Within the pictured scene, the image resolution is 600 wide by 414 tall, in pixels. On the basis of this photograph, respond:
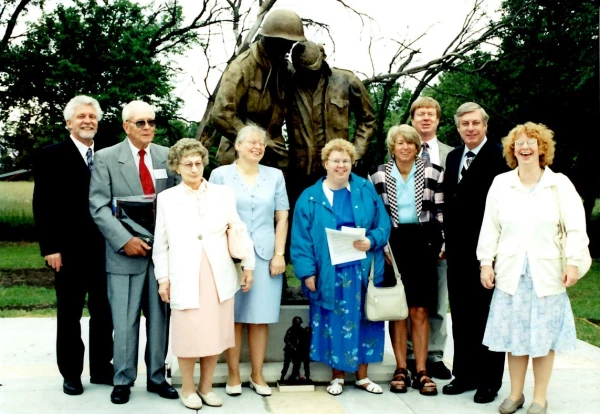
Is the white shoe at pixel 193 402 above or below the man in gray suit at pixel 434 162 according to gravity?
below

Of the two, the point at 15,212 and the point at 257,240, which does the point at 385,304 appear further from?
the point at 15,212

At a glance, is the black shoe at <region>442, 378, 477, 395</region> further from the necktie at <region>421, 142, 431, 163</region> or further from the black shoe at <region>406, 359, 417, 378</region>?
the necktie at <region>421, 142, 431, 163</region>

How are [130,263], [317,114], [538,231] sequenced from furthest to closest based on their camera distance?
1. [317,114]
2. [130,263]
3. [538,231]

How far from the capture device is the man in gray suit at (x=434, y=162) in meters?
5.01

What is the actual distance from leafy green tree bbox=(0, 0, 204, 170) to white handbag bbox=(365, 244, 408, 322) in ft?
34.6

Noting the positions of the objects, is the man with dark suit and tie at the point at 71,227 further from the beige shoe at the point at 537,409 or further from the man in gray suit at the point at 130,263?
the beige shoe at the point at 537,409

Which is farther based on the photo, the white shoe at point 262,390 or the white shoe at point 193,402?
the white shoe at point 262,390

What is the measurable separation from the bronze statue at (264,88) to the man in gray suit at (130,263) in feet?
2.44

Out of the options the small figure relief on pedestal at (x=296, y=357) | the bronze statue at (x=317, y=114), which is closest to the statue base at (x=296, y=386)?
the small figure relief on pedestal at (x=296, y=357)

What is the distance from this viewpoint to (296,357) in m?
4.57

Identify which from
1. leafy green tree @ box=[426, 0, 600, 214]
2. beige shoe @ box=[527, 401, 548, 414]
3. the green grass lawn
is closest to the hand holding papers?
beige shoe @ box=[527, 401, 548, 414]

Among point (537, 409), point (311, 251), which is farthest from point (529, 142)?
point (537, 409)

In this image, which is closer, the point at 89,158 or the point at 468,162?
the point at 89,158

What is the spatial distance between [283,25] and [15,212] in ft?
53.0
